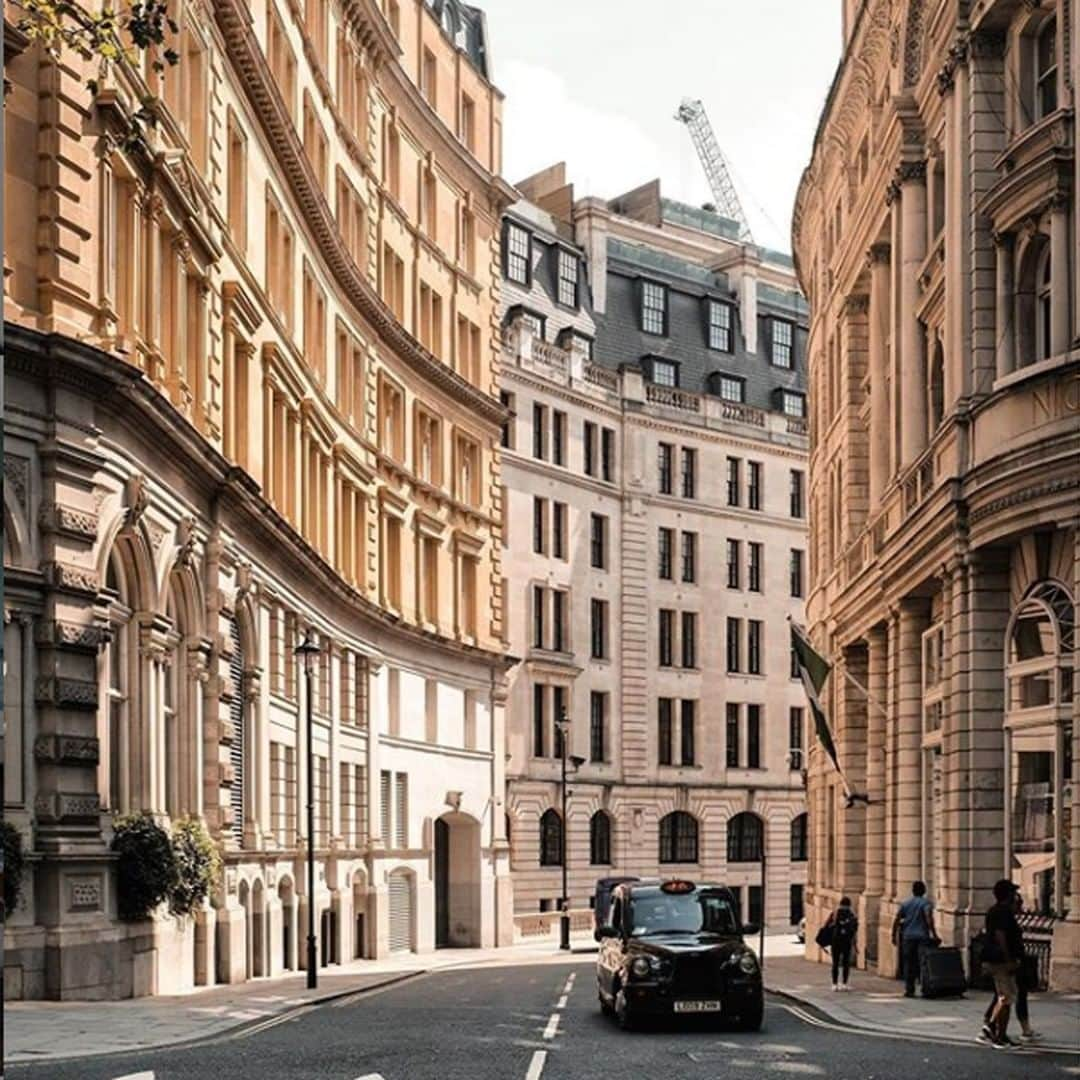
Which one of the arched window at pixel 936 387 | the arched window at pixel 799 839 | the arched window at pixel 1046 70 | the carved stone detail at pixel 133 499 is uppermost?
the arched window at pixel 1046 70

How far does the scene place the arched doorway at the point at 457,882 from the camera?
205 feet

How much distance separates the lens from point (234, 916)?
117 ft

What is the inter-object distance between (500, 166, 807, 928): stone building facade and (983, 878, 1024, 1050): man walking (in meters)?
49.0

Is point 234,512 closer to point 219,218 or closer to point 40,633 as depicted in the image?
point 219,218

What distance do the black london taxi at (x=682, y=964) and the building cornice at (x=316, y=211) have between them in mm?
19931

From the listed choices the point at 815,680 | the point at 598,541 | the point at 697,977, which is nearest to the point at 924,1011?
the point at 697,977

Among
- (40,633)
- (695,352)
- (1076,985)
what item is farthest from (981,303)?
(695,352)

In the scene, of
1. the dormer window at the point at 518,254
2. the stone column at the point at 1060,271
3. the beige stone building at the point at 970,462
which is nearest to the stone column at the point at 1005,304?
the beige stone building at the point at 970,462

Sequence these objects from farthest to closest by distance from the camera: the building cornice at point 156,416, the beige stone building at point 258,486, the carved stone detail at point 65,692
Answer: the beige stone building at point 258,486 < the carved stone detail at point 65,692 < the building cornice at point 156,416

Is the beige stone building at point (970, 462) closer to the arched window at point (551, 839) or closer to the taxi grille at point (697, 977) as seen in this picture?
the taxi grille at point (697, 977)

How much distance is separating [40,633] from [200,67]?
13.1 m

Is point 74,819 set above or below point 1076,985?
→ above

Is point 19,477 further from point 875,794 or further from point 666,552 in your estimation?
point 666,552

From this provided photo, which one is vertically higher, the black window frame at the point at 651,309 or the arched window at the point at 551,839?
the black window frame at the point at 651,309
